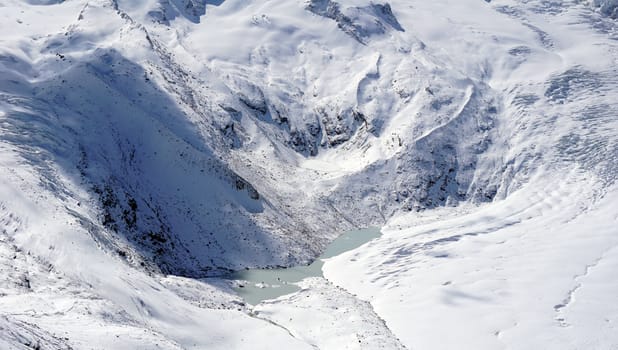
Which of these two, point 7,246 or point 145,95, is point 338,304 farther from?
point 145,95

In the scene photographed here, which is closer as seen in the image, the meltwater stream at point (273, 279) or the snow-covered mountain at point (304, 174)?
the snow-covered mountain at point (304, 174)

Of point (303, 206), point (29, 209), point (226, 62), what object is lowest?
point (303, 206)

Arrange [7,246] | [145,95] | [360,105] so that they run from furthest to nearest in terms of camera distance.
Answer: [360,105] < [145,95] < [7,246]

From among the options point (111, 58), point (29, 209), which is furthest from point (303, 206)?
point (29, 209)

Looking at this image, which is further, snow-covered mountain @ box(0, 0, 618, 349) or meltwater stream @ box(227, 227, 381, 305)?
meltwater stream @ box(227, 227, 381, 305)
